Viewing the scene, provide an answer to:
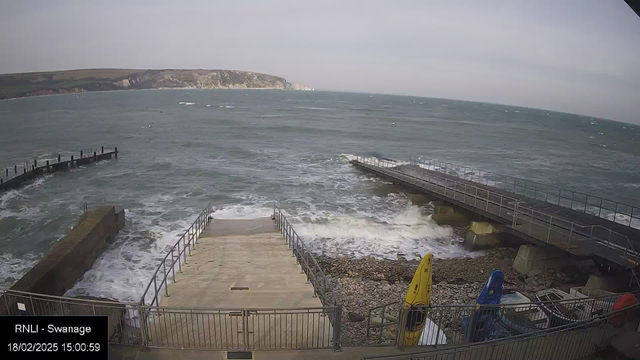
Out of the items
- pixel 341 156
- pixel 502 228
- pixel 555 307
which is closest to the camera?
pixel 555 307

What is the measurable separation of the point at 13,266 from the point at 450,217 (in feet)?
72.0

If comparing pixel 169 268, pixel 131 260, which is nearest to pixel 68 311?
pixel 169 268

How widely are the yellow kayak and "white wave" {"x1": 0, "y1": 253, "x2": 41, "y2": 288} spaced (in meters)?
15.4

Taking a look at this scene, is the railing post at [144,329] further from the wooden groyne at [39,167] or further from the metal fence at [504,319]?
the wooden groyne at [39,167]

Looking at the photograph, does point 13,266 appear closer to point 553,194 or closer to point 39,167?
point 39,167

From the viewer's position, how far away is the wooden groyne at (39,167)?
2897 cm

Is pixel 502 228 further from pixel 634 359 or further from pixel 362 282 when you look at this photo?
pixel 634 359

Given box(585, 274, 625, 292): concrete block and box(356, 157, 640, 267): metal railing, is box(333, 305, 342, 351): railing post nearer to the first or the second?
box(585, 274, 625, 292): concrete block

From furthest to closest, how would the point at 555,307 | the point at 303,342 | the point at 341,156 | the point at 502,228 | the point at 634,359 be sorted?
the point at 341,156 → the point at 502,228 → the point at 555,307 → the point at 303,342 → the point at 634,359

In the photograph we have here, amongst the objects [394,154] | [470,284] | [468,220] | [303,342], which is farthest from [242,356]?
[394,154]

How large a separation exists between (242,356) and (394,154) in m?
44.6

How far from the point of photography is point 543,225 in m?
17.5

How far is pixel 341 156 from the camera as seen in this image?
4612 cm

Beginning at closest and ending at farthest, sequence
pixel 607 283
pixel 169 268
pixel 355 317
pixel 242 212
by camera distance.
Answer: pixel 169 268 < pixel 355 317 < pixel 607 283 < pixel 242 212
